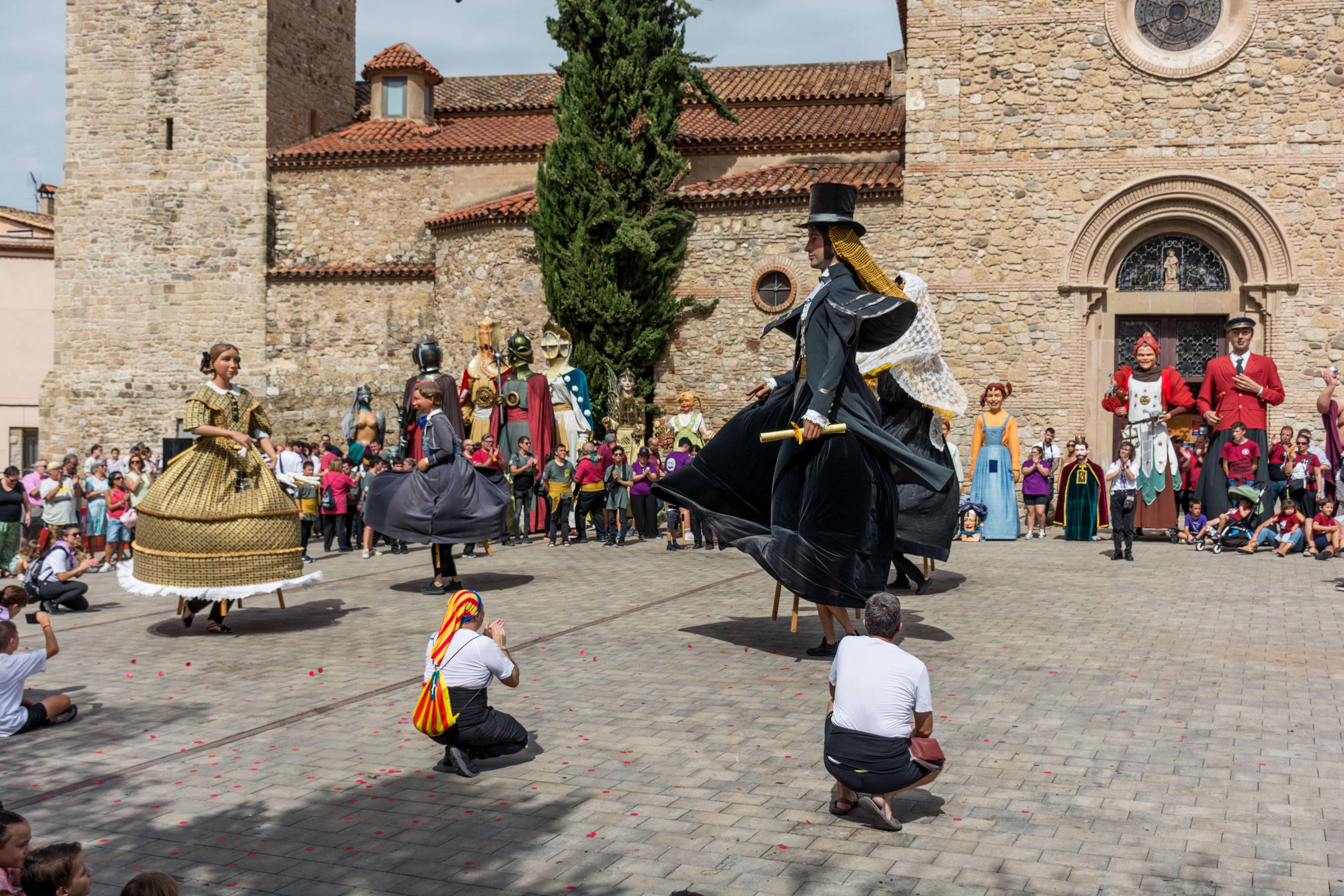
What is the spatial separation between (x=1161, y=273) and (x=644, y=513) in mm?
9728

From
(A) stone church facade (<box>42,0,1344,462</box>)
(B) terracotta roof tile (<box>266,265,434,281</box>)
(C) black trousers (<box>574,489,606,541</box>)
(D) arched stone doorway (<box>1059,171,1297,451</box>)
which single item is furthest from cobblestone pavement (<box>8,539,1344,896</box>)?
(B) terracotta roof tile (<box>266,265,434,281</box>)

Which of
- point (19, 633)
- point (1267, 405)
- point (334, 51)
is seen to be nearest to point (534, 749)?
point (19, 633)

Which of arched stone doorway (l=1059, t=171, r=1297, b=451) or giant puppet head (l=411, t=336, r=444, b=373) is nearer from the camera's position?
giant puppet head (l=411, t=336, r=444, b=373)

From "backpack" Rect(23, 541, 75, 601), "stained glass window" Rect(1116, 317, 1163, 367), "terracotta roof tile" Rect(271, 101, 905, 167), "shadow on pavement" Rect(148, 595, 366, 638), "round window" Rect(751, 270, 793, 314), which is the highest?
"terracotta roof tile" Rect(271, 101, 905, 167)

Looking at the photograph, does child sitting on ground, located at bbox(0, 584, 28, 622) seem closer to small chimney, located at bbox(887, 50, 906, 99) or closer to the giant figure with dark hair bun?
the giant figure with dark hair bun

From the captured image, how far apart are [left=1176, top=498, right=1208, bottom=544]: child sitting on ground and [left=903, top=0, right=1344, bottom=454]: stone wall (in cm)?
380

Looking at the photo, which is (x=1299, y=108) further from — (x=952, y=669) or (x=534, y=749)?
(x=534, y=749)

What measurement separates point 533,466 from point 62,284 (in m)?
16.8

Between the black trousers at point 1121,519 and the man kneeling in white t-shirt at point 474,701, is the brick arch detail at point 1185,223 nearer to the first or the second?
the black trousers at point 1121,519

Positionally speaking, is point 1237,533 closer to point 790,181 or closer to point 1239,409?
point 1239,409

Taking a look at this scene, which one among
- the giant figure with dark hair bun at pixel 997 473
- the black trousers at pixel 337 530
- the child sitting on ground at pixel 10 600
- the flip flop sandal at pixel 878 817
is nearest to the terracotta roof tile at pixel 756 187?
the giant figure with dark hair bun at pixel 997 473

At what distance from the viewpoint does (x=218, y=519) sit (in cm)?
835

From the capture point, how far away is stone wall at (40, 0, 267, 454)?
2592cm

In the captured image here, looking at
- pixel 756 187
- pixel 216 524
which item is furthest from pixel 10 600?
pixel 756 187
